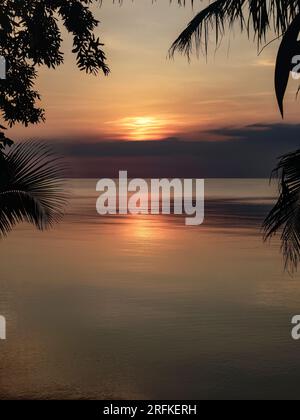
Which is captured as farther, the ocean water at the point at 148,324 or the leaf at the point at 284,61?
the ocean water at the point at 148,324

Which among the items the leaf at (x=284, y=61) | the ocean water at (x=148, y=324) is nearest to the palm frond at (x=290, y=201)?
the leaf at (x=284, y=61)

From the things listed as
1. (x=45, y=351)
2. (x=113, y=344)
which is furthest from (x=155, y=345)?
(x=45, y=351)

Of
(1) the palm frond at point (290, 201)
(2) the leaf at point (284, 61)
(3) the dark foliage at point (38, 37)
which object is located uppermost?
(3) the dark foliage at point (38, 37)

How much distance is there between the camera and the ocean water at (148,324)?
982 cm

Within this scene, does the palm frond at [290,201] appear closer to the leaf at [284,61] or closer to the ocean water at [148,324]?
the leaf at [284,61]

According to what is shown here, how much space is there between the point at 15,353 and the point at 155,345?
2330 millimetres

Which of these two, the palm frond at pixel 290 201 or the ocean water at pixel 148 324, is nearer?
the palm frond at pixel 290 201

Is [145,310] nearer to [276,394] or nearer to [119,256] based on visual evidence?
[276,394]

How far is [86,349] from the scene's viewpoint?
11.8 metres

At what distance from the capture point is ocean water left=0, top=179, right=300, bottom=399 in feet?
32.2

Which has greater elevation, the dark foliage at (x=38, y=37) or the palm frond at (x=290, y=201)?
the dark foliage at (x=38, y=37)

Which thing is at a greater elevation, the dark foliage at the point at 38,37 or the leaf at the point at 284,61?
the dark foliage at the point at 38,37

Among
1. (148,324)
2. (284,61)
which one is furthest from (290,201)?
(148,324)
